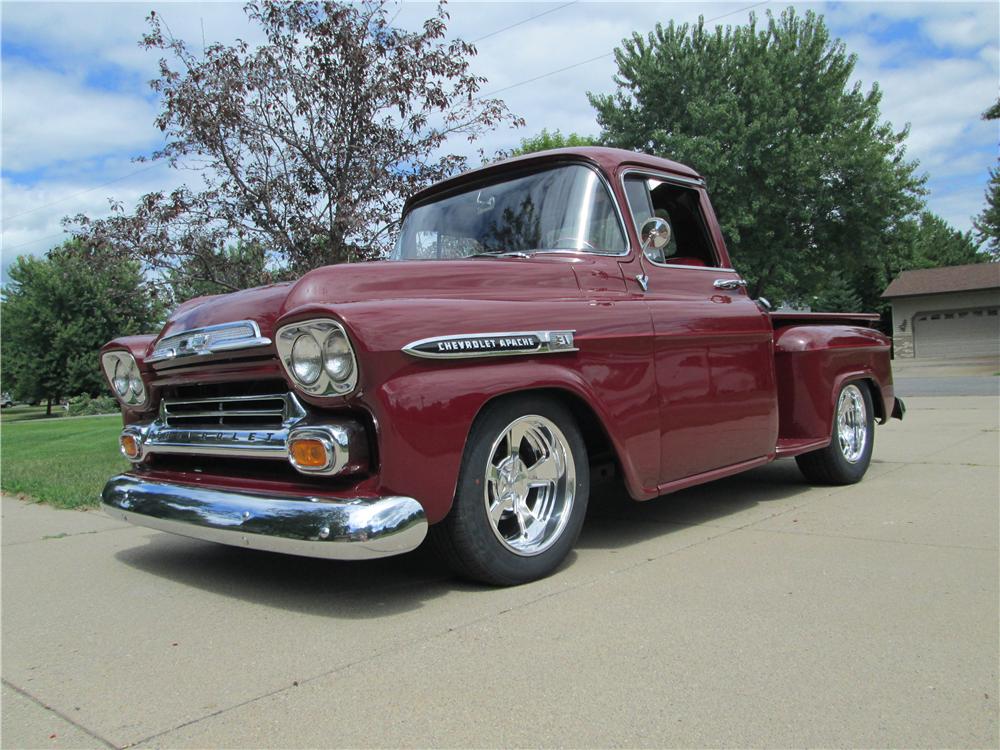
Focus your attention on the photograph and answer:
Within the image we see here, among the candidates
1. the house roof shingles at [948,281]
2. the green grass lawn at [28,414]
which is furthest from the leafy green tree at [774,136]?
the green grass lawn at [28,414]

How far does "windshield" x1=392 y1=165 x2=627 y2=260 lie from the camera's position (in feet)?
13.2

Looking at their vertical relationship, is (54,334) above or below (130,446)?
above

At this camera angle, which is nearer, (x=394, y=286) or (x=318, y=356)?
(x=318, y=356)

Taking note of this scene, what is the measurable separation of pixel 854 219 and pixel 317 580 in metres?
24.3

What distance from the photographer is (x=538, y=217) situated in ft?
13.4

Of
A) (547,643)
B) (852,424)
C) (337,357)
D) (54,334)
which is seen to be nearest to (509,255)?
(337,357)

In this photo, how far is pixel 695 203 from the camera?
193 inches

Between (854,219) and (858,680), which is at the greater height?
(854,219)

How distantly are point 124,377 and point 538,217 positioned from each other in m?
2.29

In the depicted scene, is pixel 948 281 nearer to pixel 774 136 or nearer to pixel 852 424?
pixel 774 136

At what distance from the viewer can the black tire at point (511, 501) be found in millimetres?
3133

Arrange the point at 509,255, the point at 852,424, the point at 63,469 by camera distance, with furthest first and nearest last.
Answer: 1. the point at 63,469
2. the point at 852,424
3. the point at 509,255

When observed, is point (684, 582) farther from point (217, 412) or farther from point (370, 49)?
point (370, 49)

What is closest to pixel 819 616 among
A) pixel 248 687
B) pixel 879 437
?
pixel 248 687
